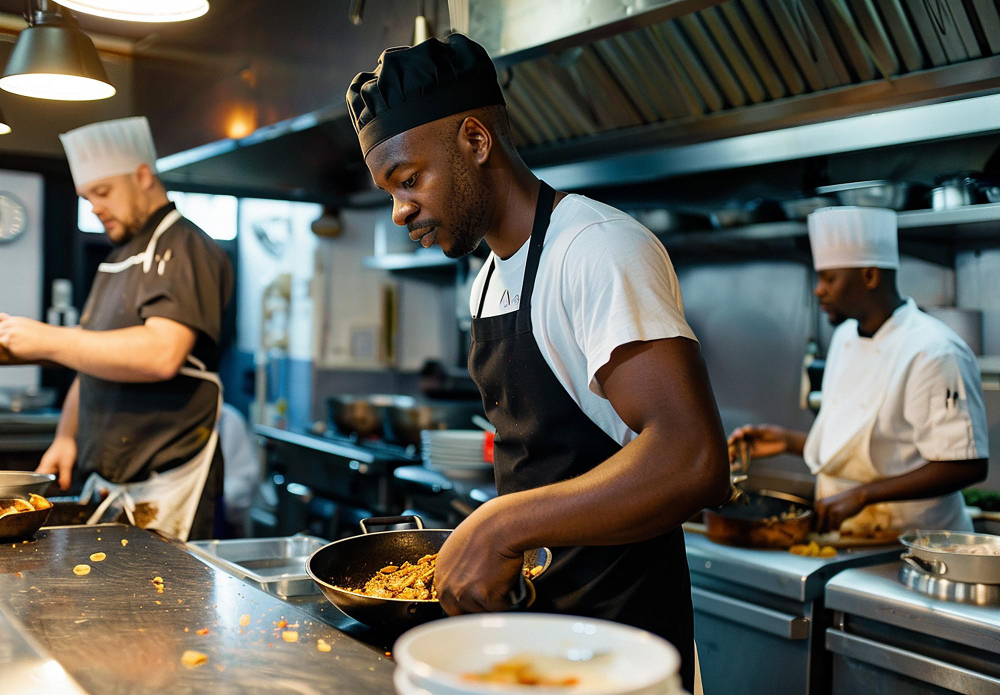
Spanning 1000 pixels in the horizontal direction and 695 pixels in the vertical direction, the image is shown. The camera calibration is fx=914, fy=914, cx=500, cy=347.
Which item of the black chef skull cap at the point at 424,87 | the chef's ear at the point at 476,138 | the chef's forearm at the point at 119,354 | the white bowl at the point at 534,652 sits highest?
the black chef skull cap at the point at 424,87

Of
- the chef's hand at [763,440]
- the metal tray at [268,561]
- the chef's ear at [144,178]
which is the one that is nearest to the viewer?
the metal tray at [268,561]

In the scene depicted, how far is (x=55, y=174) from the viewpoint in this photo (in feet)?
16.4

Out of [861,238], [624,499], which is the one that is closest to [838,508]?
[861,238]

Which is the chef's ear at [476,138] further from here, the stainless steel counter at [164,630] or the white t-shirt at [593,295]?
the stainless steel counter at [164,630]

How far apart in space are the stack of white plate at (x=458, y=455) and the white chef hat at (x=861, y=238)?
1649 mm

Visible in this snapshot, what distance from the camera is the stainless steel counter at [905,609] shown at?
203cm

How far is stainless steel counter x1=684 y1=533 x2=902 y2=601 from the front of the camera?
7.93 feet

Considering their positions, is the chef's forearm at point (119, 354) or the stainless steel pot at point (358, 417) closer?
the chef's forearm at point (119, 354)

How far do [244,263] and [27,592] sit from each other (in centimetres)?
634

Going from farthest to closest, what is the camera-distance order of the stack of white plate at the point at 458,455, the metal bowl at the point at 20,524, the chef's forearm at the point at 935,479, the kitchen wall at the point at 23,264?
the kitchen wall at the point at 23,264
the stack of white plate at the point at 458,455
the chef's forearm at the point at 935,479
the metal bowl at the point at 20,524

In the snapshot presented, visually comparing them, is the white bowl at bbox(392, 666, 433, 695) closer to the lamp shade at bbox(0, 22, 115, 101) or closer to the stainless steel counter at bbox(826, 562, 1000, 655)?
the stainless steel counter at bbox(826, 562, 1000, 655)

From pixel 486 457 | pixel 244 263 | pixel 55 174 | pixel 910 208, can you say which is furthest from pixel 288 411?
pixel 910 208

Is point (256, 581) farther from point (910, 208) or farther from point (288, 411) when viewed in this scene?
point (288, 411)

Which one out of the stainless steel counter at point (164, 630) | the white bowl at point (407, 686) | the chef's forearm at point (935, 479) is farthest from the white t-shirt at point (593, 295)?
the chef's forearm at point (935, 479)
